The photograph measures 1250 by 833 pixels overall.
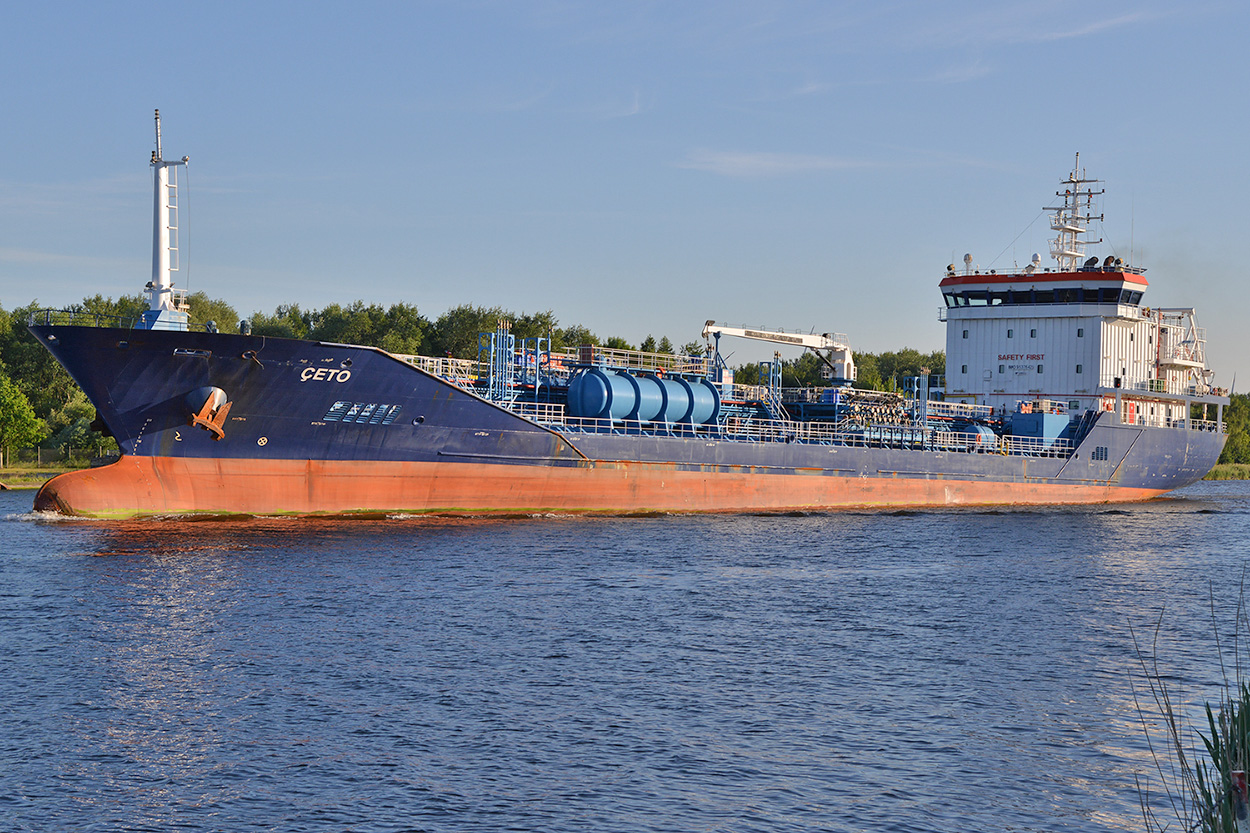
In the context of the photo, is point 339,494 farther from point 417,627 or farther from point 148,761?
point 148,761

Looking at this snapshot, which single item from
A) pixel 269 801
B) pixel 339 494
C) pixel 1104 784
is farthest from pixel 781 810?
pixel 339 494

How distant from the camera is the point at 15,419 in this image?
66.9 m

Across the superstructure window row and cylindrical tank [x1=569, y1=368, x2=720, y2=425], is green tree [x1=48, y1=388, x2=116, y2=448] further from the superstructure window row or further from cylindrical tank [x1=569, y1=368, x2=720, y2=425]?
the superstructure window row

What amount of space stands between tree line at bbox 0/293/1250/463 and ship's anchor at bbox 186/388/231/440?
2832 centimetres

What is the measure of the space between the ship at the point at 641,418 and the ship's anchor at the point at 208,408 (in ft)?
0.19

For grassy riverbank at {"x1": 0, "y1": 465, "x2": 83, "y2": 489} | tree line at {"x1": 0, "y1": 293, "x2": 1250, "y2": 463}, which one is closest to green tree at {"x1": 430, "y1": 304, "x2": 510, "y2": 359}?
tree line at {"x1": 0, "y1": 293, "x2": 1250, "y2": 463}

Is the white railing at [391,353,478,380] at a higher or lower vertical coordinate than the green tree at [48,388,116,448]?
higher

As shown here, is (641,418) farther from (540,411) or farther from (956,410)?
(956,410)

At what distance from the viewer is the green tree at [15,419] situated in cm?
6669

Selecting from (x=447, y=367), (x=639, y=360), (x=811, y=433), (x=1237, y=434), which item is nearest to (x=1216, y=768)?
(x=447, y=367)

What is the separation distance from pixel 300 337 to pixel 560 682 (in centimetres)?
8734

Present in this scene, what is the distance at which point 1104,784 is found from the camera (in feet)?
43.1

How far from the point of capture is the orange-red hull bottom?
3197cm

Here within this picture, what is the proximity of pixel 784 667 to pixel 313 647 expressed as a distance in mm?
7955
